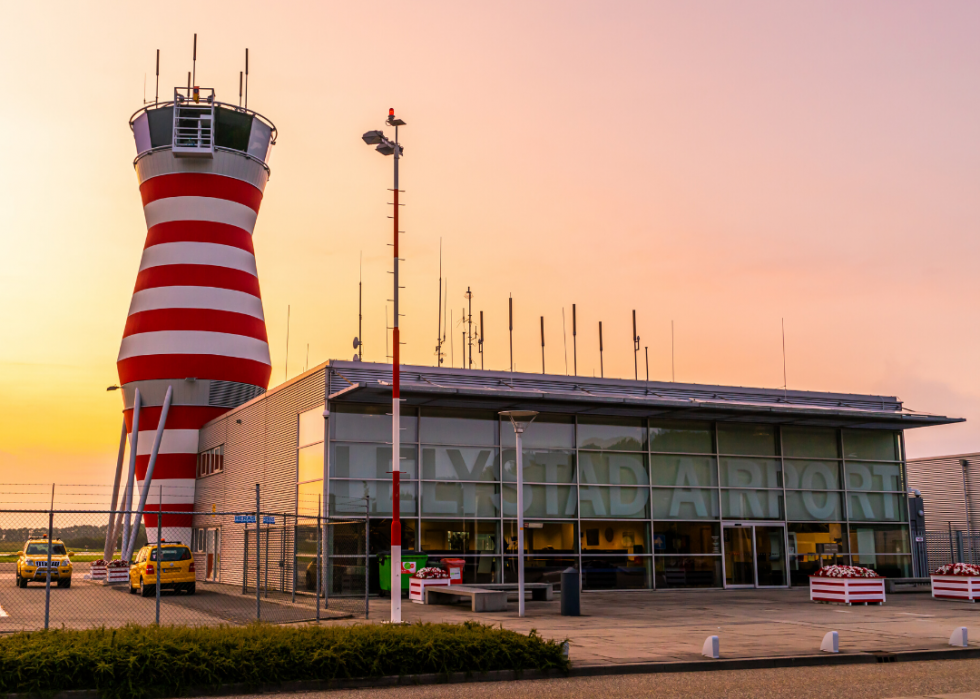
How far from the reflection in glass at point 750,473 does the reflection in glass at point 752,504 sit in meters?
0.26

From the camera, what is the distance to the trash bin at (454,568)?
1172 inches

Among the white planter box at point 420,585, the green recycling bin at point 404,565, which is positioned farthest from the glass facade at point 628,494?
the white planter box at point 420,585

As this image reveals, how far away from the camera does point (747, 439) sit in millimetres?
36062

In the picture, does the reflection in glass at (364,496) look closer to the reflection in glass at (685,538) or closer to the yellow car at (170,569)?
the yellow car at (170,569)

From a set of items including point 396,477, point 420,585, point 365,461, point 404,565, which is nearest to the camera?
point 396,477

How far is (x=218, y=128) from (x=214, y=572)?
67.4 ft

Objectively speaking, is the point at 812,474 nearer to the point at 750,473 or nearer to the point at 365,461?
the point at 750,473

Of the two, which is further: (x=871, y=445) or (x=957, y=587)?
(x=871, y=445)

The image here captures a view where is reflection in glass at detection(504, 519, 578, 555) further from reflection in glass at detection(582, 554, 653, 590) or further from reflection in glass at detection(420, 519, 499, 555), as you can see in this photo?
reflection in glass at detection(582, 554, 653, 590)

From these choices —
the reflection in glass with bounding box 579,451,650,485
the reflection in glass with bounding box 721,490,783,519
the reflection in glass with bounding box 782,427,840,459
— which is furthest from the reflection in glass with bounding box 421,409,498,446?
the reflection in glass with bounding box 782,427,840,459

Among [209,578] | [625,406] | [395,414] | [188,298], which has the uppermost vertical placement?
[188,298]

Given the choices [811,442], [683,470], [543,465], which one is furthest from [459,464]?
[811,442]

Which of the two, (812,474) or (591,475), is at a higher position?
(812,474)

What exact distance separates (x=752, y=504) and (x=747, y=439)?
2359 millimetres
